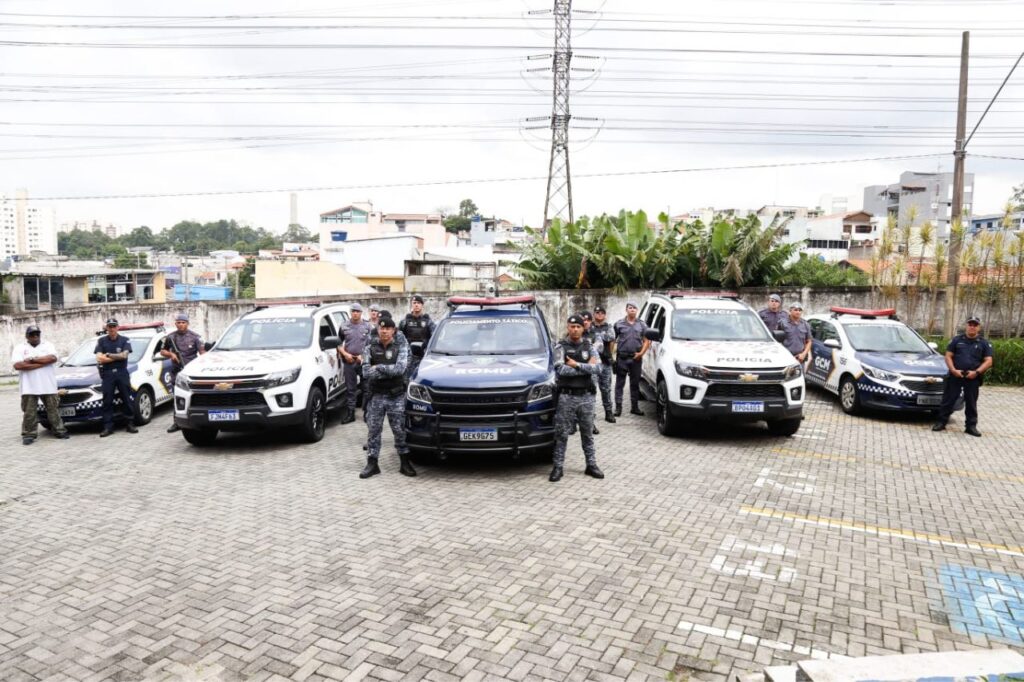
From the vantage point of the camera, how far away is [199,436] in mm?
9609

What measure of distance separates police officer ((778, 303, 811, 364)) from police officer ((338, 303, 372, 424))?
23.5 ft

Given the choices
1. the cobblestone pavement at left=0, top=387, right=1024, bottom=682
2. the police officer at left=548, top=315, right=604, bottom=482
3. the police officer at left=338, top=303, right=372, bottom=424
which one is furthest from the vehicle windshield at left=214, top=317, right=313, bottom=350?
the police officer at left=548, top=315, right=604, bottom=482

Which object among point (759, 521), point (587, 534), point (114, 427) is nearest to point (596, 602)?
point (587, 534)

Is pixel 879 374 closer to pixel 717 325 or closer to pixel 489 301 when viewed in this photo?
pixel 717 325

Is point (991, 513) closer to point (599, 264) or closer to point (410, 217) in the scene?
point (599, 264)

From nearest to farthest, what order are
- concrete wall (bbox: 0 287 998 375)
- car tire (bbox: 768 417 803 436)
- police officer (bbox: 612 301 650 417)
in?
car tire (bbox: 768 417 803 436) < police officer (bbox: 612 301 650 417) < concrete wall (bbox: 0 287 998 375)

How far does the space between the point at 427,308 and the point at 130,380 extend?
10.7 metres

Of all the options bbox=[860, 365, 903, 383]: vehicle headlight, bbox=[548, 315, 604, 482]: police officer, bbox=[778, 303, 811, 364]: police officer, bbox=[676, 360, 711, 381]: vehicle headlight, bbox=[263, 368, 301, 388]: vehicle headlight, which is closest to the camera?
bbox=[548, 315, 604, 482]: police officer

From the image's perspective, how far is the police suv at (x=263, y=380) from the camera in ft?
29.5

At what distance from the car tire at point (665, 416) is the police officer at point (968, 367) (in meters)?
4.08

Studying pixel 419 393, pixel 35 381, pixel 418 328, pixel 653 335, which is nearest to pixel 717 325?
pixel 653 335

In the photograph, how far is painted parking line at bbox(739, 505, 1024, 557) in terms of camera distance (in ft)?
19.1

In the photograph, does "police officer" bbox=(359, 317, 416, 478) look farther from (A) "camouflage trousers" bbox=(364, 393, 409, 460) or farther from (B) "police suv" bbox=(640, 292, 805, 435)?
(B) "police suv" bbox=(640, 292, 805, 435)

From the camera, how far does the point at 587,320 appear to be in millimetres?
9953
